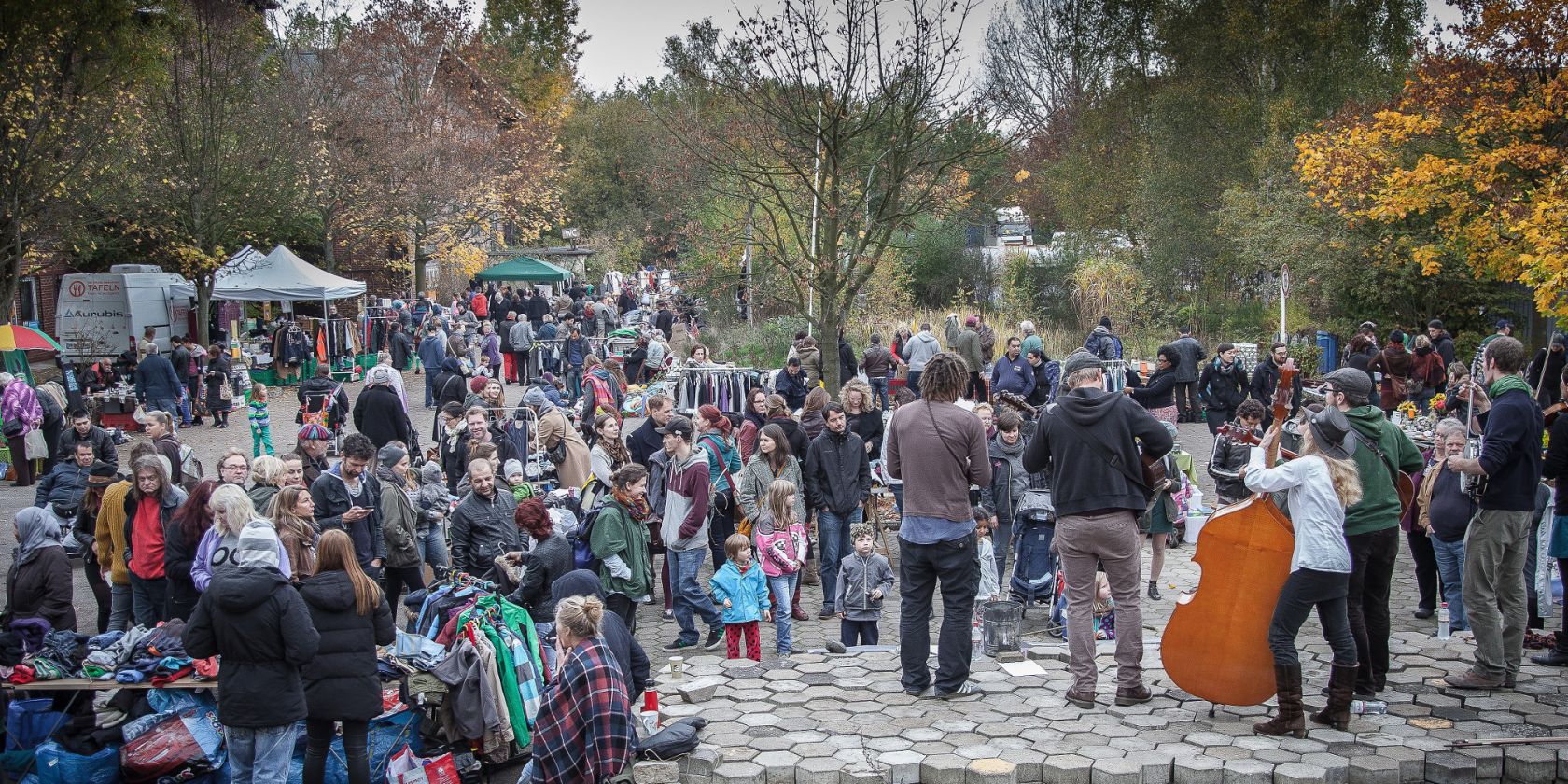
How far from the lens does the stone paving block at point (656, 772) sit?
5.67 metres

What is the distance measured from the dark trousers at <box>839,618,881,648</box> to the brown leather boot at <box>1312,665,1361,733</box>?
2.96 m

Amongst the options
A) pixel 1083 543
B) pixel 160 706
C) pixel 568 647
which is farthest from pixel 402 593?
pixel 1083 543

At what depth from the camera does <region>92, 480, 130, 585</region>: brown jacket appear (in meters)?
8.08

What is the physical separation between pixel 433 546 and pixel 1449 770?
6.88 metres

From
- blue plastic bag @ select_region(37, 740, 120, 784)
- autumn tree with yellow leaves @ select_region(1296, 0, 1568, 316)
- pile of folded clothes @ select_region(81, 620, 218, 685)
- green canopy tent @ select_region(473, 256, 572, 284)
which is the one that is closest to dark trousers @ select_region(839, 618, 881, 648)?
pile of folded clothes @ select_region(81, 620, 218, 685)

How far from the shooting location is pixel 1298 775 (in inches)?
212

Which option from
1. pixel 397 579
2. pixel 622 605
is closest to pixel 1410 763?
pixel 622 605

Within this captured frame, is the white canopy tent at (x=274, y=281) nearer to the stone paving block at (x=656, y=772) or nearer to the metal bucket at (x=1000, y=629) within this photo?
the metal bucket at (x=1000, y=629)

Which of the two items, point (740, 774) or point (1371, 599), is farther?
point (1371, 599)

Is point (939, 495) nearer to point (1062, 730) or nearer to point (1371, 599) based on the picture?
point (1062, 730)

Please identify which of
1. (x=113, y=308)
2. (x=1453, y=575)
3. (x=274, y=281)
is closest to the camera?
(x=1453, y=575)

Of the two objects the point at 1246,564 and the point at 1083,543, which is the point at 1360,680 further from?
the point at 1083,543

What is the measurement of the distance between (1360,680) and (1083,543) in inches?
67.1

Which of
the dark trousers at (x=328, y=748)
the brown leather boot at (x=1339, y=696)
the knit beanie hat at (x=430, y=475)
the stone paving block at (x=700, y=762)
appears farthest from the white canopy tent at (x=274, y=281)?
the brown leather boot at (x=1339, y=696)
